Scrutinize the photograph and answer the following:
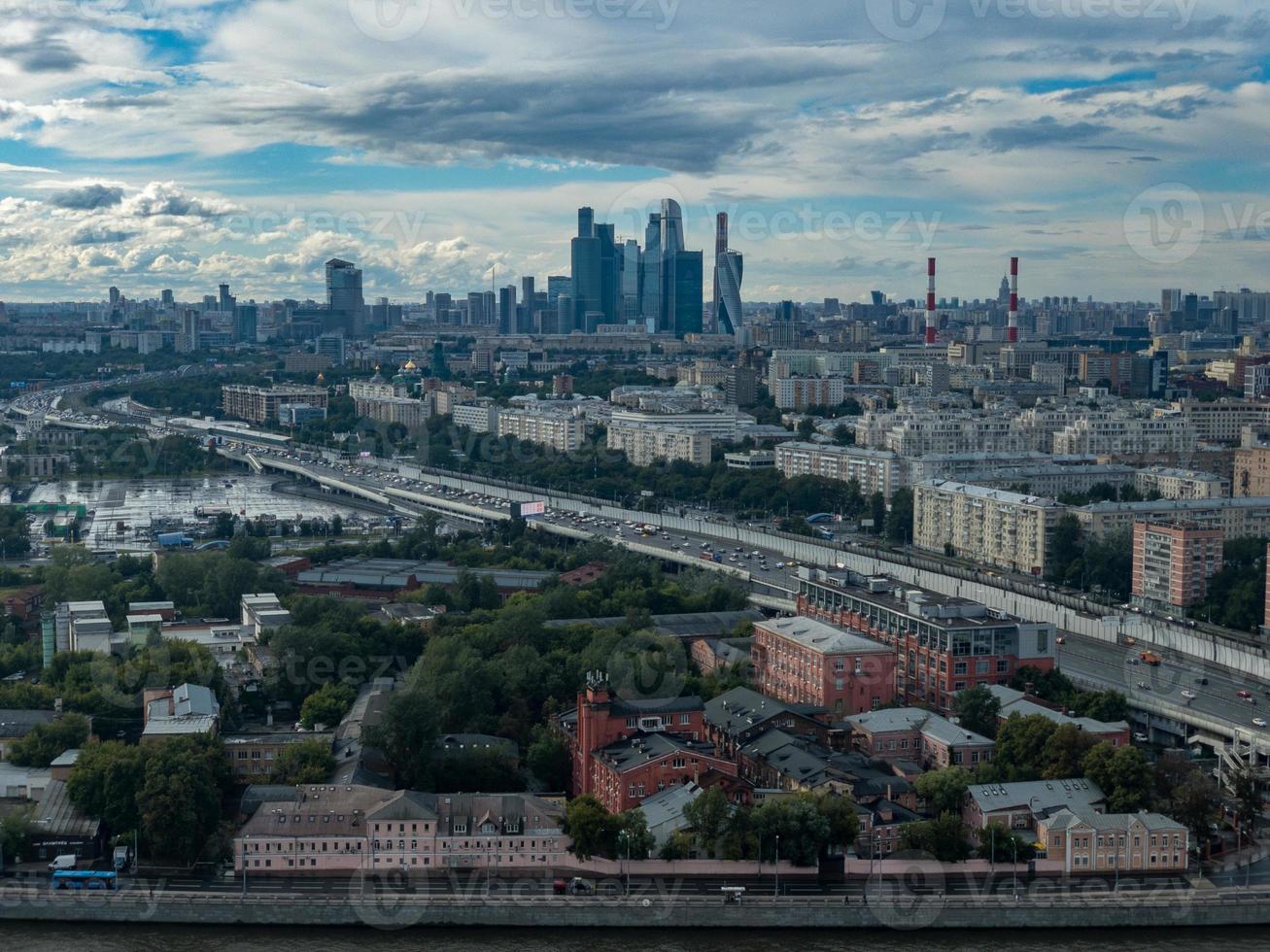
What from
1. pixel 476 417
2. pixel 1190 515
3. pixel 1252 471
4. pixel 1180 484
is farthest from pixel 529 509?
pixel 476 417

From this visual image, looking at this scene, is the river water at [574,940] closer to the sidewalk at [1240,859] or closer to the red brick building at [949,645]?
the sidewalk at [1240,859]

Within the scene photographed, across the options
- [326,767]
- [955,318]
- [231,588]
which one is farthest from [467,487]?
[955,318]

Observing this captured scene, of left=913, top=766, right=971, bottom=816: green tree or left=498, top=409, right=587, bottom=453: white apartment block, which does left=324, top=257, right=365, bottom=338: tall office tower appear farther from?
left=913, top=766, right=971, bottom=816: green tree

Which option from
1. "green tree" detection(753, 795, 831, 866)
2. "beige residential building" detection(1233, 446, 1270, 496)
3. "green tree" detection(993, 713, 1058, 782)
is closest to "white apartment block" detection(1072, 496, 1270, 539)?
"beige residential building" detection(1233, 446, 1270, 496)

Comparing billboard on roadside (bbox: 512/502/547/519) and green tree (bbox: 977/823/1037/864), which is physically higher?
billboard on roadside (bbox: 512/502/547/519)

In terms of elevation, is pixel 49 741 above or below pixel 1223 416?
below

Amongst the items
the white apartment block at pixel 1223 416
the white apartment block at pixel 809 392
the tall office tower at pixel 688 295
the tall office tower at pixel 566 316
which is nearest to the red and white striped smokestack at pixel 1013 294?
the white apartment block at pixel 809 392

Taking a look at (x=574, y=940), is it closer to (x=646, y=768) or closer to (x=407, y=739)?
(x=646, y=768)
